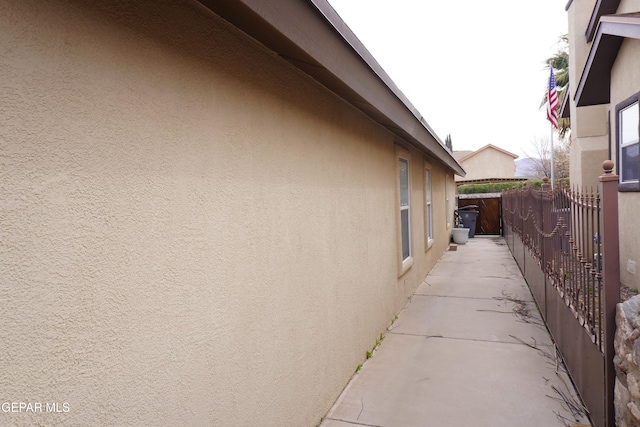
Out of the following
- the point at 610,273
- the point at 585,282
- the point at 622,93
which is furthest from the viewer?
the point at 622,93

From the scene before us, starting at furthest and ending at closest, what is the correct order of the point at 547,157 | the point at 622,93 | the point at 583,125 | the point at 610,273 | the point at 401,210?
the point at 547,157, the point at 583,125, the point at 401,210, the point at 622,93, the point at 610,273

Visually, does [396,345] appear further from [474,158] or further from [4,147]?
[474,158]

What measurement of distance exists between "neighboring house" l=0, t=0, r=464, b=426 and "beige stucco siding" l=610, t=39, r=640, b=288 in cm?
507

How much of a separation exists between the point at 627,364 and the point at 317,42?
2.73 m

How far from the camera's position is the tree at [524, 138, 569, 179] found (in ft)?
129

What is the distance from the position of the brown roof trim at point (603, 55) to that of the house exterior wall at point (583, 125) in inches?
53.2

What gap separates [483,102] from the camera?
200 ft

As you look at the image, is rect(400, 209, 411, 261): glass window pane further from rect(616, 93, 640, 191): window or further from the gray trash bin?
the gray trash bin

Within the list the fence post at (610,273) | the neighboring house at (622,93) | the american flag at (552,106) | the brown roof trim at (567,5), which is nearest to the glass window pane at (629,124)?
the neighboring house at (622,93)

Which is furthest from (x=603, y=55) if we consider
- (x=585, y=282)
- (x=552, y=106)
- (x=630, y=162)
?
(x=552, y=106)

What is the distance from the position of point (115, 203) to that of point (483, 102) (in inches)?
2661

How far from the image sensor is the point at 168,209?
1652 millimetres

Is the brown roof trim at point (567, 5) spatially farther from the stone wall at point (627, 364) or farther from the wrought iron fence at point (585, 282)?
the stone wall at point (627, 364)

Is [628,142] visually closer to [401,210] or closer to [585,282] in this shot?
[401,210]
